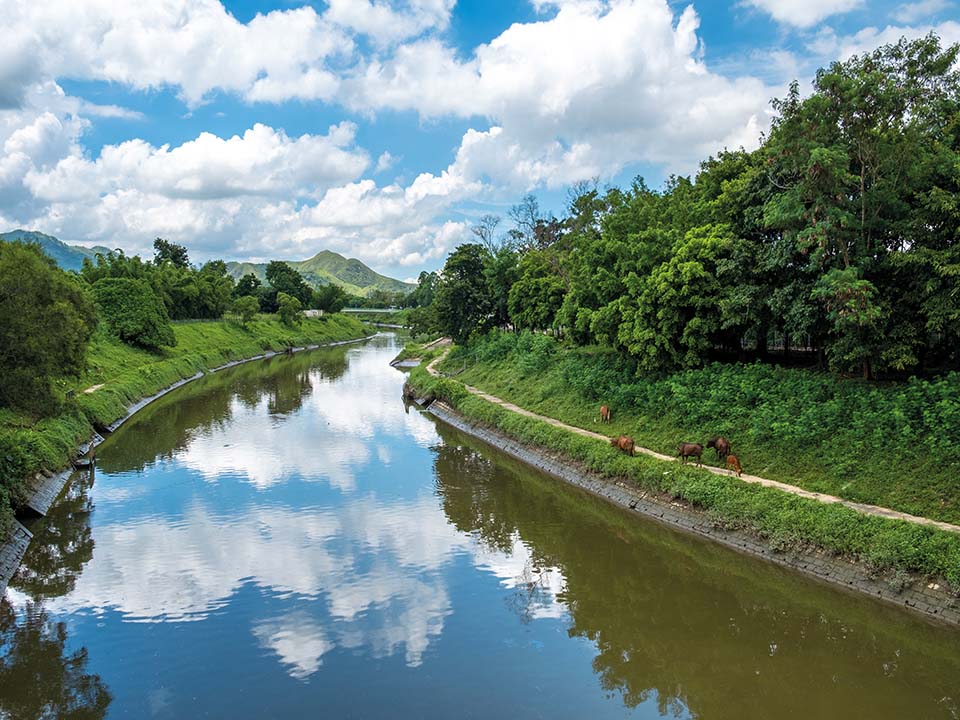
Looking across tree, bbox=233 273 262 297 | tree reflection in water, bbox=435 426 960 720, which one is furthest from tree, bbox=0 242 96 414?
tree, bbox=233 273 262 297

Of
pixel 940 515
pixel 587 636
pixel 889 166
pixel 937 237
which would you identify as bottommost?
pixel 587 636

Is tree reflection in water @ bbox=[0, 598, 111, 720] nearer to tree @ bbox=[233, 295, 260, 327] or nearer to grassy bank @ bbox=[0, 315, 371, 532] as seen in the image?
grassy bank @ bbox=[0, 315, 371, 532]

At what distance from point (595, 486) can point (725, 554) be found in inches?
262

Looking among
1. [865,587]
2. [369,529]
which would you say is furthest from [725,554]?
[369,529]

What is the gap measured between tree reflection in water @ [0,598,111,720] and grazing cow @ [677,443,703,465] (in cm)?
1719

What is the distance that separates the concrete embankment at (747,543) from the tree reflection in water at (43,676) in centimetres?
1558

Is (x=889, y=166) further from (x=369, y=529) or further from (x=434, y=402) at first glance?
(x=434, y=402)

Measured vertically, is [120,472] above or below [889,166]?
below

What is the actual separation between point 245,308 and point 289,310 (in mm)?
12778

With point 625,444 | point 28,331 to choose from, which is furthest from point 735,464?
point 28,331

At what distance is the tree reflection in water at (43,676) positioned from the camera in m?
11.8

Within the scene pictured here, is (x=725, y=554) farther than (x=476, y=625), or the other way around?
(x=725, y=554)

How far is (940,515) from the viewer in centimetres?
1611

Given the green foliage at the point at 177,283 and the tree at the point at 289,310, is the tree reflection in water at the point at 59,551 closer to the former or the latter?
the green foliage at the point at 177,283
